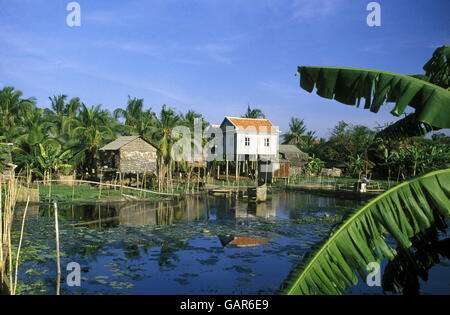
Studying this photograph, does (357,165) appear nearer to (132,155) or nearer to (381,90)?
(132,155)

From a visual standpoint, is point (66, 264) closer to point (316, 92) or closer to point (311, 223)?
point (316, 92)

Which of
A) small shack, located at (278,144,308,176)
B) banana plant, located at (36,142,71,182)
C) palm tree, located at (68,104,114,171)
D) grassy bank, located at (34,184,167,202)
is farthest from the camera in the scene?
small shack, located at (278,144,308,176)

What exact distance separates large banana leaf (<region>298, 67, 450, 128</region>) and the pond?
4.77m

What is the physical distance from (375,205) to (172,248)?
793 centimetres

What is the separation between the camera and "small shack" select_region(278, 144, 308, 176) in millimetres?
35000

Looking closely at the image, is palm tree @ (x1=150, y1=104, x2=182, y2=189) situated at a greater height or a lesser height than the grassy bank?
greater

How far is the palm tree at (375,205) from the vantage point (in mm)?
2992

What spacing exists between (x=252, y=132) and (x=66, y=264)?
72.3ft

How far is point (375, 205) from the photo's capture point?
3.19m

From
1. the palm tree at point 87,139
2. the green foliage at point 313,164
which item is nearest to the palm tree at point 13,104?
the palm tree at point 87,139

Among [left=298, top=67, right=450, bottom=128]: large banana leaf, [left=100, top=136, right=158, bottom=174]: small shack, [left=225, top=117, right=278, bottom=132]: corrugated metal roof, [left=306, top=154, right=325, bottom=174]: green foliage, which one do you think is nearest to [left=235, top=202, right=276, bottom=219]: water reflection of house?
[left=100, top=136, right=158, bottom=174]: small shack

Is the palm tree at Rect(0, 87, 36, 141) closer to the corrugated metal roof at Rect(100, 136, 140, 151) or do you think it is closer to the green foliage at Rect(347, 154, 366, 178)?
the corrugated metal roof at Rect(100, 136, 140, 151)

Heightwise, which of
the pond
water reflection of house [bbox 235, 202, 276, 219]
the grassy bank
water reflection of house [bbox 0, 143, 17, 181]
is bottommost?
the pond
